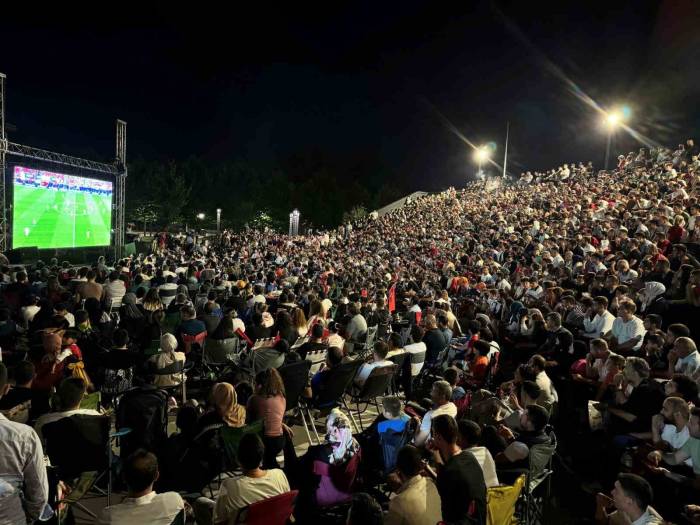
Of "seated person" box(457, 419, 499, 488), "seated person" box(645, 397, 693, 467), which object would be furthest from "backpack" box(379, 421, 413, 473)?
"seated person" box(645, 397, 693, 467)

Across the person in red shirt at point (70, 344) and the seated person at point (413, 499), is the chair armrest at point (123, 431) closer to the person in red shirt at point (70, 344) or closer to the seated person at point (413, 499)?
the person in red shirt at point (70, 344)

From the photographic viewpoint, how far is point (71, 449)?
371cm

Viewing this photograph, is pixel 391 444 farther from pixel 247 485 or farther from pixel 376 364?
pixel 376 364

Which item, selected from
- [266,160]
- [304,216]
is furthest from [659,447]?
[266,160]

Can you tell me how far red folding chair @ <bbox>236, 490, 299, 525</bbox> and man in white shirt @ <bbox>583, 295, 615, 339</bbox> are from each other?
6477 mm

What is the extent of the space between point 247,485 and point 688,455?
3542mm

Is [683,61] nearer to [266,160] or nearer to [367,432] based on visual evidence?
[367,432]

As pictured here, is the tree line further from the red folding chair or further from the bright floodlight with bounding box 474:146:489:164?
the red folding chair

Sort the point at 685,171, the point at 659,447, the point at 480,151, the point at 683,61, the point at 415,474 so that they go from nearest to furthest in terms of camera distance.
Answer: the point at 415,474, the point at 659,447, the point at 685,171, the point at 683,61, the point at 480,151


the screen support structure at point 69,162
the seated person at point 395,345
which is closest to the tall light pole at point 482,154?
the screen support structure at point 69,162

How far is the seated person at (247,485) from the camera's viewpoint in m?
2.81

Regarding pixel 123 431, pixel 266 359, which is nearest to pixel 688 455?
pixel 266 359

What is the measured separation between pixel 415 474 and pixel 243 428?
1410 mm

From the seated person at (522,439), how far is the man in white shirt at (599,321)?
4296 mm
